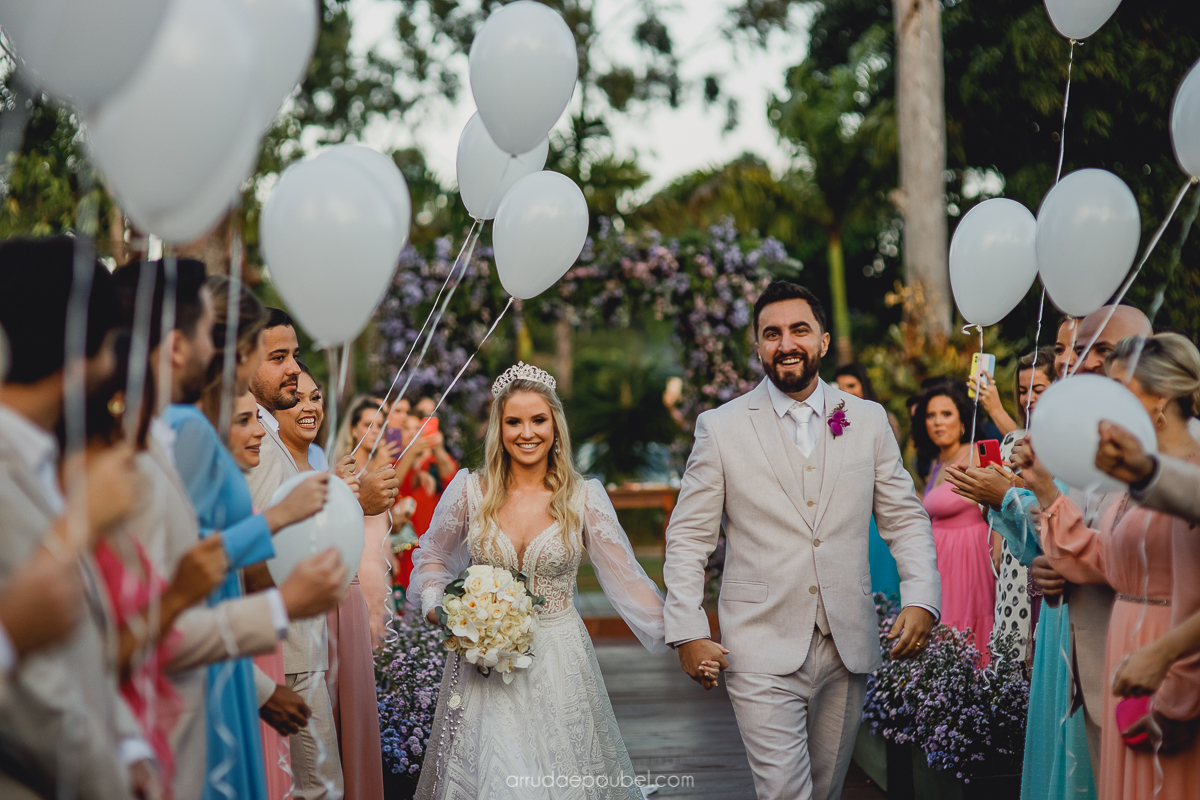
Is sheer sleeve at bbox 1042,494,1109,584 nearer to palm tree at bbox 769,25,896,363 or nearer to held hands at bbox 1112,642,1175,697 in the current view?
held hands at bbox 1112,642,1175,697

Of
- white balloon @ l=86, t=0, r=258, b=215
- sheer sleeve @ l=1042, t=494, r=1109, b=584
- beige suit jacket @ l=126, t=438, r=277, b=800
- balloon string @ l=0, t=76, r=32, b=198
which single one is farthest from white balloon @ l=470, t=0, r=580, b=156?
balloon string @ l=0, t=76, r=32, b=198

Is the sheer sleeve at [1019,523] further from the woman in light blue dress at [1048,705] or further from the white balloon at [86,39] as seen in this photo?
the white balloon at [86,39]

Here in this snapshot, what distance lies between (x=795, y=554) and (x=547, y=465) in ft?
3.66

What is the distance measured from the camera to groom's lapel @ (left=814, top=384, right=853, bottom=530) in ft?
12.4

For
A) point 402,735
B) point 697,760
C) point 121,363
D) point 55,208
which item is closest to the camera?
point 121,363

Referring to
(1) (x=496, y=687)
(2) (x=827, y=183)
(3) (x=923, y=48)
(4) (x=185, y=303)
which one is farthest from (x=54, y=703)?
(2) (x=827, y=183)

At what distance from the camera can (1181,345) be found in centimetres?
277

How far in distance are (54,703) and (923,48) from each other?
370 inches

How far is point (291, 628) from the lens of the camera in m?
3.57

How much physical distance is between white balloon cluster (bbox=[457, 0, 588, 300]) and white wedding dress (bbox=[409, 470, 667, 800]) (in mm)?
939

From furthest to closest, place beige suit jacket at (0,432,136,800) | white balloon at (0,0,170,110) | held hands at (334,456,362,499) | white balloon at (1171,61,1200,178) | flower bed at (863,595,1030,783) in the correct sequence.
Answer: flower bed at (863,595,1030,783) → held hands at (334,456,362,499) → white balloon at (1171,61,1200,178) → white balloon at (0,0,170,110) → beige suit jacket at (0,432,136,800)

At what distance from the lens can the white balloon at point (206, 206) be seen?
7.06ft

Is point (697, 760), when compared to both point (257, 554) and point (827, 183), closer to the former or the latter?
point (257, 554)

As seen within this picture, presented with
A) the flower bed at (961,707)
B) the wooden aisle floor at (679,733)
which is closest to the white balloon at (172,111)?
the flower bed at (961,707)
